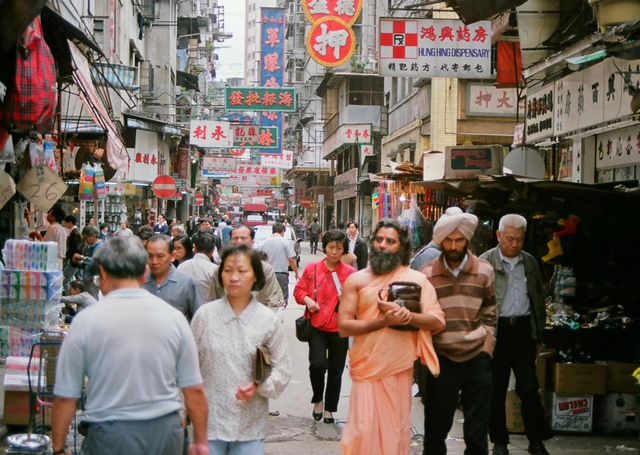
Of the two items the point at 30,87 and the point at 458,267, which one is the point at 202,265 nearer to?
the point at 30,87

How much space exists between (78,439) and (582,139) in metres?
9.36

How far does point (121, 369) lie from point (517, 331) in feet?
13.4

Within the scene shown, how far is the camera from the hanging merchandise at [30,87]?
313 inches

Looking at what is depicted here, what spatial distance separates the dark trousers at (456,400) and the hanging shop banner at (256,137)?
26944 millimetres

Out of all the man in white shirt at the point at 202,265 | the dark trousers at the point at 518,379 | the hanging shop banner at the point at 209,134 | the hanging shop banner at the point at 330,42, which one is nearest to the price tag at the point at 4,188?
the man in white shirt at the point at 202,265

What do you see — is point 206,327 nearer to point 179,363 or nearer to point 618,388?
point 179,363

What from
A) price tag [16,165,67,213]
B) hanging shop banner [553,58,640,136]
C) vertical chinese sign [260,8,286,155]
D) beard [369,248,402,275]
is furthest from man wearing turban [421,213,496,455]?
vertical chinese sign [260,8,286,155]

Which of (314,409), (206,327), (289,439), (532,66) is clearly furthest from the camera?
(532,66)

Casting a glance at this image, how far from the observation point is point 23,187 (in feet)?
34.8

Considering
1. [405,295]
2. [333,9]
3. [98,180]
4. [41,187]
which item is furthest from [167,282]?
[333,9]

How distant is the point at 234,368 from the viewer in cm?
447

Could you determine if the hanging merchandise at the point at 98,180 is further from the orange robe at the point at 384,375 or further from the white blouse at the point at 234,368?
the white blouse at the point at 234,368

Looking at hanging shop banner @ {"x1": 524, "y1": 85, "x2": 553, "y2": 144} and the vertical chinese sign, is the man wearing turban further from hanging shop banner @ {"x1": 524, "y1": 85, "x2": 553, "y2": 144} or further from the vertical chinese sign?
the vertical chinese sign

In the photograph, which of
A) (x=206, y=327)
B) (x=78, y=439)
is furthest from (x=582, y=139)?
(x=206, y=327)
